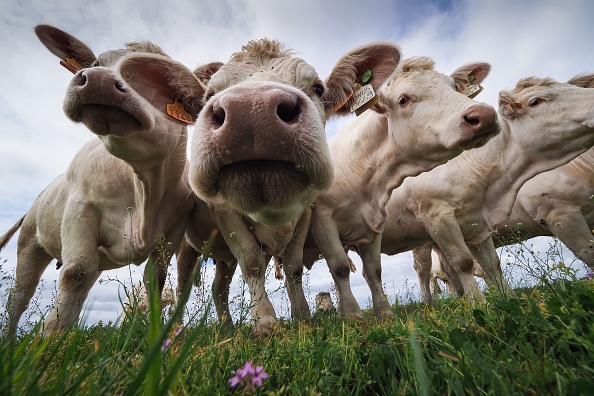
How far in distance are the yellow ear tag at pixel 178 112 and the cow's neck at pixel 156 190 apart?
0.35 m

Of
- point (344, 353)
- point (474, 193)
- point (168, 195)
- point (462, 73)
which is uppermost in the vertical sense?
point (462, 73)

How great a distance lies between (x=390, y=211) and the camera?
277 inches

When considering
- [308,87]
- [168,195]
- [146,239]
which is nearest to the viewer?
[308,87]

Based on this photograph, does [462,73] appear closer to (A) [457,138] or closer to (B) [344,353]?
(A) [457,138]

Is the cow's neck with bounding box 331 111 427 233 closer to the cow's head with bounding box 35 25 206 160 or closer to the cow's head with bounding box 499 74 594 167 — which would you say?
the cow's head with bounding box 499 74 594 167

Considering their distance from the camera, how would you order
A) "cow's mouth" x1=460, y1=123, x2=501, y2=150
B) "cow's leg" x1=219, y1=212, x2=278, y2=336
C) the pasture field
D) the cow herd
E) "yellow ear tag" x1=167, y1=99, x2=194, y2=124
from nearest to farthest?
the pasture field, the cow herd, "yellow ear tag" x1=167, y1=99, x2=194, y2=124, "cow's leg" x1=219, y1=212, x2=278, y2=336, "cow's mouth" x1=460, y1=123, x2=501, y2=150

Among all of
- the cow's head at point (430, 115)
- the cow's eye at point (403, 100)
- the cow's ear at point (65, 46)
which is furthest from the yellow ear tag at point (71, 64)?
the cow's eye at point (403, 100)

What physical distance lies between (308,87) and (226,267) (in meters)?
3.81

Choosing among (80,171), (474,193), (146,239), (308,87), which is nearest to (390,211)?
(474,193)

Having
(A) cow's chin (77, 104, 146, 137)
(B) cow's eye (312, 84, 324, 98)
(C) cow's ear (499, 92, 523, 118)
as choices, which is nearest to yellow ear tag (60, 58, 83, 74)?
(A) cow's chin (77, 104, 146, 137)

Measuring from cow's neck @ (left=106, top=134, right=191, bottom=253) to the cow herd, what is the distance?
2 centimetres

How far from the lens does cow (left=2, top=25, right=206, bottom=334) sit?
3.17 metres

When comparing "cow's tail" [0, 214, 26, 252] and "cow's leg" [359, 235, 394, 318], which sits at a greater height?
"cow's tail" [0, 214, 26, 252]

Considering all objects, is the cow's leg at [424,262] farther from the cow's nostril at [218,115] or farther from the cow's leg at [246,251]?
the cow's nostril at [218,115]
